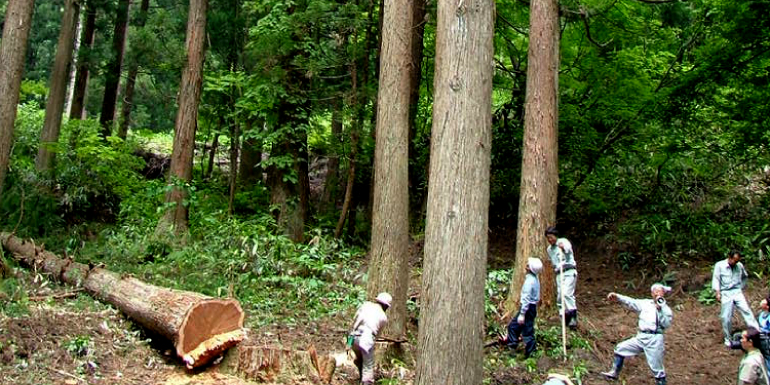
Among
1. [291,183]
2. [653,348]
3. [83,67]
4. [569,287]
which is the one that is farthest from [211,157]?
[653,348]

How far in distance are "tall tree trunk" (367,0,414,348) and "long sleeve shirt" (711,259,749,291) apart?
563 cm

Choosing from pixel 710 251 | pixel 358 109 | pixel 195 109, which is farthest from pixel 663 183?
pixel 195 109

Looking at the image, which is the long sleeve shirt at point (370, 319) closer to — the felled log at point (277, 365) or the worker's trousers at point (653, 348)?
the felled log at point (277, 365)

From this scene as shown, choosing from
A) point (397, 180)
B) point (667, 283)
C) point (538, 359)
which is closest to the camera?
point (397, 180)

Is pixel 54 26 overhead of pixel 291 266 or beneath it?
overhead

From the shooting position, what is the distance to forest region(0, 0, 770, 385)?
743 centimetres

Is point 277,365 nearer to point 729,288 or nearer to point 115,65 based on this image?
point 729,288

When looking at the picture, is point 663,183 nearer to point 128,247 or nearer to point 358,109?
point 358,109

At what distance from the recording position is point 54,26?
102 ft

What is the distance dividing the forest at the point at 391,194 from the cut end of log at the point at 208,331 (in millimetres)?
28

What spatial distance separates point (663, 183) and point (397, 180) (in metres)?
10.8

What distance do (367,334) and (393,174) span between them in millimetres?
2265

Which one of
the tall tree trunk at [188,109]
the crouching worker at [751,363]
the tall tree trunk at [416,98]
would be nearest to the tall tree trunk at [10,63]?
the tall tree trunk at [188,109]

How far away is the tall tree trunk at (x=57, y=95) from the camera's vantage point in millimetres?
17969
